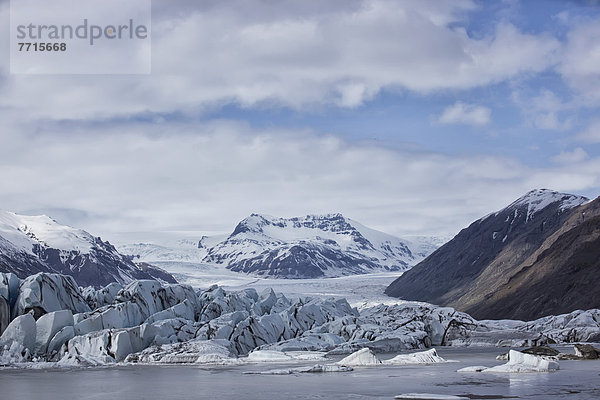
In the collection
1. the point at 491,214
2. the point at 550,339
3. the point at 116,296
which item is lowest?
the point at 550,339

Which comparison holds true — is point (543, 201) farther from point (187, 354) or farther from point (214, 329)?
point (187, 354)

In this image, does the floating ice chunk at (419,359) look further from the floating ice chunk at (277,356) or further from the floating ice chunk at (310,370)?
the floating ice chunk at (310,370)

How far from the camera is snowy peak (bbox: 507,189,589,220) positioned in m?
Result: 119

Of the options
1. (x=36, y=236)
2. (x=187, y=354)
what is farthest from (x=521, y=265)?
(x=36, y=236)

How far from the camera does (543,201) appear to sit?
12875cm

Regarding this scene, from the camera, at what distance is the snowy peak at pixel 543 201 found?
4673 inches

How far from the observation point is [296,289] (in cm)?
14038

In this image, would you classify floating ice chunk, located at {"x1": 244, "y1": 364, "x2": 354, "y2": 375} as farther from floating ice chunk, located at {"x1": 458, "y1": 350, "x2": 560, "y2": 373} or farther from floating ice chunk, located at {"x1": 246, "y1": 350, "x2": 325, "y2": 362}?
floating ice chunk, located at {"x1": 246, "y1": 350, "x2": 325, "y2": 362}

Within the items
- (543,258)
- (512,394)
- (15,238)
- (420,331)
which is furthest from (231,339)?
(15,238)

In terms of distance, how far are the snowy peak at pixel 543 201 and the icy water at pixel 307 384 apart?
294 feet

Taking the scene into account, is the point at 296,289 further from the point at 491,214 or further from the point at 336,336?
the point at 336,336

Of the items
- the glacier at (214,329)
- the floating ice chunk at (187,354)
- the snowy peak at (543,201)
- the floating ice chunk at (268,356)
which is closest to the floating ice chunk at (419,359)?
the glacier at (214,329)

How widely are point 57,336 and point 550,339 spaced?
3508cm

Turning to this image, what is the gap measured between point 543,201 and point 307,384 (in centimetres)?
11134
